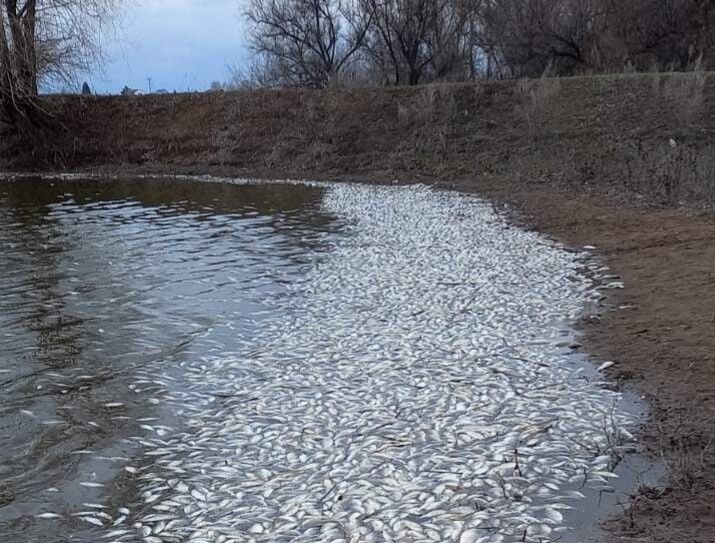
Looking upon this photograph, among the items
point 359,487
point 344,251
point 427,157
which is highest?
point 427,157

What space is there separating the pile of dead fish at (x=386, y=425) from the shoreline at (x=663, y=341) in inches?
17.3

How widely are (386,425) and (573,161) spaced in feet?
67.4

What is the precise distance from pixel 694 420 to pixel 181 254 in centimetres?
1133

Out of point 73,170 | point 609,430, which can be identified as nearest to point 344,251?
point 609,430

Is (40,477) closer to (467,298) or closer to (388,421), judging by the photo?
(388,421)

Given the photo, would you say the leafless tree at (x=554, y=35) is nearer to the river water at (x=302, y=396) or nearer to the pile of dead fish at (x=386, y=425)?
the river water at (x=302, y=396)

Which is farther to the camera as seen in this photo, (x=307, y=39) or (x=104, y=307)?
(x=307, y=39)

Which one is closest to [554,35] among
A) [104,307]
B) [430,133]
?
[430,133]

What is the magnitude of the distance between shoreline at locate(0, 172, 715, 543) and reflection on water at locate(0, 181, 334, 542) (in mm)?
4607

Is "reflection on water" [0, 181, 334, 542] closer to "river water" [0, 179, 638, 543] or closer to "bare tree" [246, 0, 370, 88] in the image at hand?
"river water" [0, 179, 638, 543]

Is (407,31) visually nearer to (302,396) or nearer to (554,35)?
(554,35)

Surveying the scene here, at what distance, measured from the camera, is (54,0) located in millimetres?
30859

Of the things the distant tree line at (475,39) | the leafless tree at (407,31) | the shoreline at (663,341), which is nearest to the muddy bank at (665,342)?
the shoreline at (663,341)

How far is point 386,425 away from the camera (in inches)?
280
